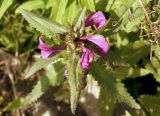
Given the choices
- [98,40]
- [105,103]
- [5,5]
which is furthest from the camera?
[105,103]

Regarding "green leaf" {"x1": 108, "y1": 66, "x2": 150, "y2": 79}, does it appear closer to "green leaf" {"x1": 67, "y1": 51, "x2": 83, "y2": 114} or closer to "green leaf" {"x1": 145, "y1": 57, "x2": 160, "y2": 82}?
"green leaf" {"x1": 145, "y1": 57, "x2": 160, "y2": 82}

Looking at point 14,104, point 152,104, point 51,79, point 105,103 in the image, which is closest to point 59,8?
point 51,79

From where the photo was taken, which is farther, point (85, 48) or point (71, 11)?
point (71, 11)

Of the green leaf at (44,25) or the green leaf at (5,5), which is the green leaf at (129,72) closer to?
the green leaf at (44,25)

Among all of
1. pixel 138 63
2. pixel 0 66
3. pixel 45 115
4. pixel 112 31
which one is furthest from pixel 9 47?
pixel 112 31

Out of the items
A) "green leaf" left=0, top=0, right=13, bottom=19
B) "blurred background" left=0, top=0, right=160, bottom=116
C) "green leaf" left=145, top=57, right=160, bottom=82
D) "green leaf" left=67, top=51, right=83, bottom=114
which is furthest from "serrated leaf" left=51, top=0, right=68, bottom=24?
"green leaf" left=145, top=57, right=160, bottom=82

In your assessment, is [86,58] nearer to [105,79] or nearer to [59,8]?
[105,79]

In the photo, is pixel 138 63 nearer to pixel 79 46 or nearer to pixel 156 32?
pixel 156 32
